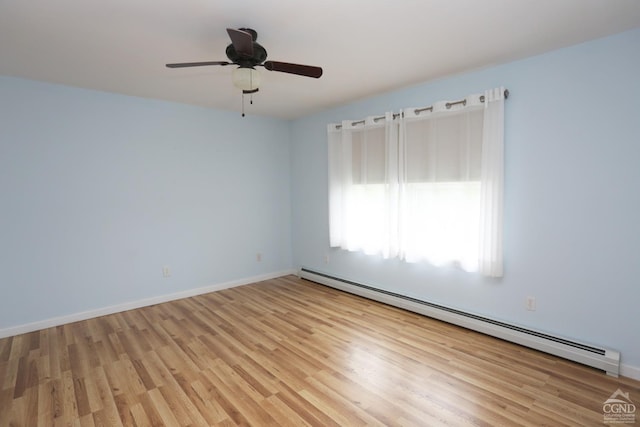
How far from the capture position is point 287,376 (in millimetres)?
2238

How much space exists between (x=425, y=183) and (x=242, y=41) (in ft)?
7.27

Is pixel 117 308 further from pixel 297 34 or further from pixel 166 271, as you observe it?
pixel 297 34

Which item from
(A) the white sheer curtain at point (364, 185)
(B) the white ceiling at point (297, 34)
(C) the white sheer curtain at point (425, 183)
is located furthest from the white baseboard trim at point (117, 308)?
(B) the white ceiling at point (297, 34)

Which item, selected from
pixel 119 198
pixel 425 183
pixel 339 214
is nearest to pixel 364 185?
pixel 339 214

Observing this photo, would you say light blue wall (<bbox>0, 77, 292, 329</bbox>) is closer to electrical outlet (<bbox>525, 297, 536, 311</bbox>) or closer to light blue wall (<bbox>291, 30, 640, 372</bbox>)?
light blue wall (<bbox>291, 30, 640, 372</bbox>)

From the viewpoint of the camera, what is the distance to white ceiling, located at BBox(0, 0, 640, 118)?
184 centimetres

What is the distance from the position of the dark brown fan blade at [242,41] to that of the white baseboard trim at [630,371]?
3.31m

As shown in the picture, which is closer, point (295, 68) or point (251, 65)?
point (295, 68)

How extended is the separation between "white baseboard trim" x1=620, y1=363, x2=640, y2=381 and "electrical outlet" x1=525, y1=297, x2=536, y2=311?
0.61m

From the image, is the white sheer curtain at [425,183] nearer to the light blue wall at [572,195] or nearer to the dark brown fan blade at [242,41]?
the light blue wall at [572,195]

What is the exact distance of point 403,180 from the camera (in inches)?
133

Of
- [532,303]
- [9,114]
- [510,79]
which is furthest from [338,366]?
[9,114]

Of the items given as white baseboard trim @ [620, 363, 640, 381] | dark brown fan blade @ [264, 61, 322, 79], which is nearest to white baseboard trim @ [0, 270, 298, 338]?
dark brown fan blade @ [264, 61, 322, 79]

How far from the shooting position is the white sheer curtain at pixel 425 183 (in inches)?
108
